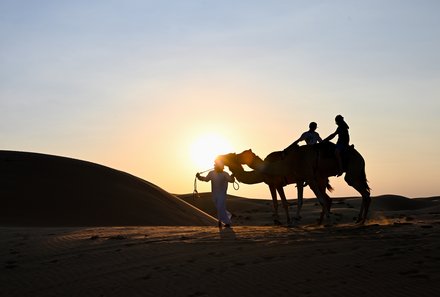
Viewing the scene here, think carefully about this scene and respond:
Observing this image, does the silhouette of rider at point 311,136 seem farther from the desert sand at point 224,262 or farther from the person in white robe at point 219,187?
the desert sand at point 224,262

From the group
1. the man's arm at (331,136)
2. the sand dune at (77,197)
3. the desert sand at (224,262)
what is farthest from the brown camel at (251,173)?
the sand dune at (77,197)


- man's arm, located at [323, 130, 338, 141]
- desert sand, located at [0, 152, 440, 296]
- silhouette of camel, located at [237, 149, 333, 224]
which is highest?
man's arm, located at [323, 130, 338, 141]

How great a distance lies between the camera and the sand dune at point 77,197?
25594 mm

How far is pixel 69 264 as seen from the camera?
1300 cm

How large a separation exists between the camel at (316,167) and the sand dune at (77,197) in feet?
27.0

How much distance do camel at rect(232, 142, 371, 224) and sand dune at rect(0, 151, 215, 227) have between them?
324 inches

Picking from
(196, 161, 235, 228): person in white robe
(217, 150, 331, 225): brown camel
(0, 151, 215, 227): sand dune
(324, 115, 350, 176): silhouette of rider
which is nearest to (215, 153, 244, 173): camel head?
(217, 150, 331, 225): brown camel

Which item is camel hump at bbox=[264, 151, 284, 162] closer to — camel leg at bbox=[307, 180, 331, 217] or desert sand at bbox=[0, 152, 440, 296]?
camel leg at bbox=[307, 180, 331, 217]

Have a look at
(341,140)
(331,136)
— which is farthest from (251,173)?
(341,140)

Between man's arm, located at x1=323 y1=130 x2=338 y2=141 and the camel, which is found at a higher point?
man's arm, located at x1=323 y1=130 x2=338 y2=141

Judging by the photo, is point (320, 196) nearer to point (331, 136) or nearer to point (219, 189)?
point (331, 136)

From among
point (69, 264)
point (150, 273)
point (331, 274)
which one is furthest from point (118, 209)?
point (331, 274)

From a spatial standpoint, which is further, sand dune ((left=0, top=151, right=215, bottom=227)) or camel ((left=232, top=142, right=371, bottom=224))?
sand dune ((left=0, top=151, right=215, bottom=227))

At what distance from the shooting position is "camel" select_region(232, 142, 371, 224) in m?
17.3
